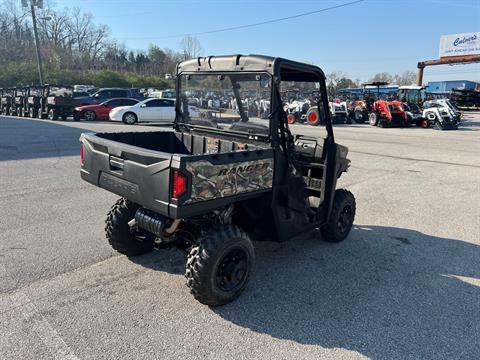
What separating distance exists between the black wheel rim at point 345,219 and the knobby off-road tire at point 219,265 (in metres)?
Answer: 1.73

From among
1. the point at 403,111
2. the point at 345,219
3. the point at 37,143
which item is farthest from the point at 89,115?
the point at 345,219

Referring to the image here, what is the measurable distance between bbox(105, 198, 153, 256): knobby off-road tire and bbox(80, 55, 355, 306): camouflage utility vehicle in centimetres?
1

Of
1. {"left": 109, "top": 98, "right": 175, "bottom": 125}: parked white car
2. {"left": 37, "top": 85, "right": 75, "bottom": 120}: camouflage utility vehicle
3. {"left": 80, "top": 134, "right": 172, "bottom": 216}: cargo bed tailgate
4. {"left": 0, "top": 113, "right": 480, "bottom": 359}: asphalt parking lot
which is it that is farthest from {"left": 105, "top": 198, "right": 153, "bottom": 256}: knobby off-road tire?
{"left": 37, "top": 85, "right": 75, "bottom": 120}: camouflage utility vehicle

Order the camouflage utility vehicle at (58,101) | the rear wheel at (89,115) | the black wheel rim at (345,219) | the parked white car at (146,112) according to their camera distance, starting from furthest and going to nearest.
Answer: the rear wheel at (89,115)
the camouflage utility vehicle at (58,101)
the parked white car at (146,112)
the black wheel rim at (345,219)

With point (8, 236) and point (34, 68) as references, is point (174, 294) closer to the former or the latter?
point (8, 236)

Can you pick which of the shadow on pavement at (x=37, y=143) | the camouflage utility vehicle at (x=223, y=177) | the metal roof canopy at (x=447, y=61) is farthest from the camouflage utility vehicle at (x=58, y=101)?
the metal roof canopy at (x=447, y=61)

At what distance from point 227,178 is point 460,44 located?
58.0 metres

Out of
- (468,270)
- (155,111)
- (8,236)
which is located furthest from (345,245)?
(155,111)

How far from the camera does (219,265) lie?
3.11m

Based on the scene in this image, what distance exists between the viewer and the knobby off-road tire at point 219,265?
9.73 feet

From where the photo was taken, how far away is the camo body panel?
274cm

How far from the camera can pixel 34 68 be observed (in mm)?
43438

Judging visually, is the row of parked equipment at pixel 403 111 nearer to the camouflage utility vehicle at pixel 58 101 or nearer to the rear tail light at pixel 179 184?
the camouflage utility vehicle at pixel 58 101

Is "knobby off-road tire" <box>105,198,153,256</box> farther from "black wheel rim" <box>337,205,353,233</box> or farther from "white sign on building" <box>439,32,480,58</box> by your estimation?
"white sign on building" <box>439,32,480,58</box>
